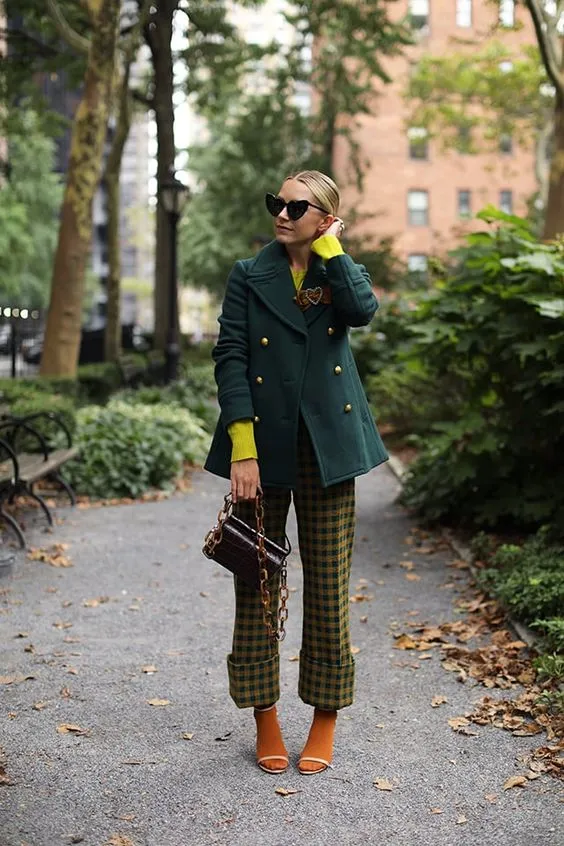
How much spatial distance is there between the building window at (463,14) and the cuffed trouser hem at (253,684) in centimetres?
5238

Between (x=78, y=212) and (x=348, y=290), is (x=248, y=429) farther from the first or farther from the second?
(x=78, y=212)

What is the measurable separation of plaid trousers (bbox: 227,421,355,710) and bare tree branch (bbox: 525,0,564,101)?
989 cm

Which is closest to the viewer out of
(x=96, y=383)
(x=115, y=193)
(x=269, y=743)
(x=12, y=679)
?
(x=269, y=743)

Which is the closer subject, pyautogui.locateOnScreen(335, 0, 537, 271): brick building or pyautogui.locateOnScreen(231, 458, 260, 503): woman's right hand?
pyautogui.locateOnScreen(231, 458, 260, 503): woman's right hand

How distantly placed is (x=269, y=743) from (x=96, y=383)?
12952 millimetres

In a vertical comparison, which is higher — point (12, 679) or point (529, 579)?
point (529, 579)

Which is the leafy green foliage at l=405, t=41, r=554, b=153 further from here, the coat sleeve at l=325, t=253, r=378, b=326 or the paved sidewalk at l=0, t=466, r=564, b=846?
the coat sleeve at l=325, t=253, r=378, b=326

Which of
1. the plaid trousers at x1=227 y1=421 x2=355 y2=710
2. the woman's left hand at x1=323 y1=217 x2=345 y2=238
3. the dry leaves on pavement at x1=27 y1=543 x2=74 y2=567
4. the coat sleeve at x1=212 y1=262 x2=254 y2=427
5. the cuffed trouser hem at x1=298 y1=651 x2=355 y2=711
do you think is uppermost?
the woman's left hand at x1=323 y1=217 x2=345 y2=238

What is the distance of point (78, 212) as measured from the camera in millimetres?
13734

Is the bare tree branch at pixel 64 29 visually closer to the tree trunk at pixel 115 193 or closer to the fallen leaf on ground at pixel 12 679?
the tree trunk at pixel 115 193

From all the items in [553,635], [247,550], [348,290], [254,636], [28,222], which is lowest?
[553,635]

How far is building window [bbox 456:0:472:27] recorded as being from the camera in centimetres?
5222

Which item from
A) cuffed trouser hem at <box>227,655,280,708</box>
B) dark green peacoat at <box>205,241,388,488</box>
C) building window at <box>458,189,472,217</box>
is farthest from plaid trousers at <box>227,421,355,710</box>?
building window at <box>458,189,472,217</box>

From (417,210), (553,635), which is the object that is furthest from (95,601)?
(417,210)
